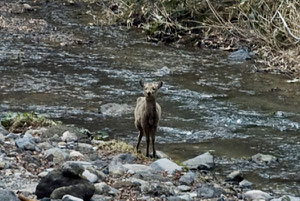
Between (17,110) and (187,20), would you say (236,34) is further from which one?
(17,110)

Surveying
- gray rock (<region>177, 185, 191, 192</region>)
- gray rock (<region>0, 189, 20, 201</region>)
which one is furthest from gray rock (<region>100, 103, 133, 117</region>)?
gray rock (<region>0, 189, 20, 201</region>)

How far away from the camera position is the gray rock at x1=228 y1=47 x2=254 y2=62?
16.5m

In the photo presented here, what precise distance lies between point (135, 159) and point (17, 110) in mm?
3432

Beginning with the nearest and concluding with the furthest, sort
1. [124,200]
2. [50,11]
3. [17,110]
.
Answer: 1. [124,200]
2. [17,110]
3. [50,11]

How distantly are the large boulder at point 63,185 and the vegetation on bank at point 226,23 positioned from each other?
32.2 feet

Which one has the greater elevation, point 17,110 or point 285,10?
point 285,10

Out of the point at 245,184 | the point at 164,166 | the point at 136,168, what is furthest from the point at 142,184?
the point at 245,184

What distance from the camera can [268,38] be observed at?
643 inches

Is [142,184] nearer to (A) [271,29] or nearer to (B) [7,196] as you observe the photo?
(B) [7,196]

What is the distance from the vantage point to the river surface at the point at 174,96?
9.79 metres

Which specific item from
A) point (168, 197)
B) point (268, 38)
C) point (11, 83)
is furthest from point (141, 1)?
point (168, 197)

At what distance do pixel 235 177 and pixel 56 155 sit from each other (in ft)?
7.48

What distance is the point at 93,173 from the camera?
6.93m

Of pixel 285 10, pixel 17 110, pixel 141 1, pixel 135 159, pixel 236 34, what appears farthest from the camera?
pixel 141 1
